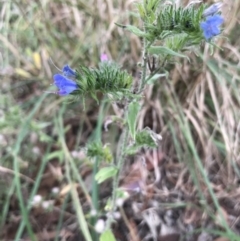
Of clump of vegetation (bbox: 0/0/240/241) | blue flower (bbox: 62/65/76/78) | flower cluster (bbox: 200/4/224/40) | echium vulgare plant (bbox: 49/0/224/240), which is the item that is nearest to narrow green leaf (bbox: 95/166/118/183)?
clump of vegetation (bbox: 0/0/240/241)

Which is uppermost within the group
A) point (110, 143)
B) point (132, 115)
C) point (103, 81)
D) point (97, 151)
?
point (103, 81)

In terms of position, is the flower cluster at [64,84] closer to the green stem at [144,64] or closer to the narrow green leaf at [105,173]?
the green stem at [144,64]

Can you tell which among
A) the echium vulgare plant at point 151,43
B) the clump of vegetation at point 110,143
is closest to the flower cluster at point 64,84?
the echium vulgare plant at point 151,43

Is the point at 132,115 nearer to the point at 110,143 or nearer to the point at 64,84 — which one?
the point at 64,84

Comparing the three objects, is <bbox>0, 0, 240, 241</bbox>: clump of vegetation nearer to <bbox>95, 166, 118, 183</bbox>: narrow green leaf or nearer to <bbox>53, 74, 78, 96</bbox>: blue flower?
<bbox>95, 166, 118, 183</bbox>: narrow green leaf

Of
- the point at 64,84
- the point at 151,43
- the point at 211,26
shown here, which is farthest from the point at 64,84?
the point at 211,26

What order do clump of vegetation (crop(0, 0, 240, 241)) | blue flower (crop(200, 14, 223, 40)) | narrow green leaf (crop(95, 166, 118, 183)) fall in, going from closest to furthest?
blue flower (crop(200, 14, 223, 40)) → narrow green leaf (crop(95, 166, 118, 183)) → clump of vegetation (crop(0, 0, 240, 241))

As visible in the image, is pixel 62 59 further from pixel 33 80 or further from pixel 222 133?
pixel 222 133
